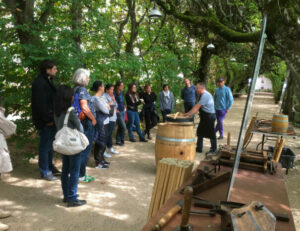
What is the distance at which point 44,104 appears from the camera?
15.3 ft

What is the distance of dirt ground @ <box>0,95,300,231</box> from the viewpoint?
3.58 meters

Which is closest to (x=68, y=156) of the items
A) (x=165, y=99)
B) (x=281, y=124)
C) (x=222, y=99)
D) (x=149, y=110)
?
(x=281, y=124)

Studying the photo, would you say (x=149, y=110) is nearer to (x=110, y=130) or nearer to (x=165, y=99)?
(x=165, y=99)

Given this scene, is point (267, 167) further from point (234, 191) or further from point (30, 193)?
point (30, 193)

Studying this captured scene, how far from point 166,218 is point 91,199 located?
2936mm

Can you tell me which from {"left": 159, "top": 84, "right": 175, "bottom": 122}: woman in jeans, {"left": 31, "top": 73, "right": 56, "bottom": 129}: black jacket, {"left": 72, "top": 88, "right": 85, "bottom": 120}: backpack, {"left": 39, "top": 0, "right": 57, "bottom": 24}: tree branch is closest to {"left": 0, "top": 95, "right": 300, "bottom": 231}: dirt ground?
{"left": 31, "top": 73, "right": 56, "bottom": 129}: black jacket

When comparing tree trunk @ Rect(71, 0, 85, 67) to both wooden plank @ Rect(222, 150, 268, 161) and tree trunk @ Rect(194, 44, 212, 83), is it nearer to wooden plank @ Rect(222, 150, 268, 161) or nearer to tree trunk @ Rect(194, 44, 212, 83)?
wooden plank @ Rect(222, 150, 268, 161)

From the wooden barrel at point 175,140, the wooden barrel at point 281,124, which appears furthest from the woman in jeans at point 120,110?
the wooden barrel at point 281,124

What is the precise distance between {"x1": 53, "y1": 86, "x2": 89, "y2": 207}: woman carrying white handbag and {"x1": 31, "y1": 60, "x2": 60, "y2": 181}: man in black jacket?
36.6 inches

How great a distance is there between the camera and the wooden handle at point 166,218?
157 centimetres

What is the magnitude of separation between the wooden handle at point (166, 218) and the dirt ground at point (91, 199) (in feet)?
6.49

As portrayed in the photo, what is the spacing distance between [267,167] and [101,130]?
3.61 m

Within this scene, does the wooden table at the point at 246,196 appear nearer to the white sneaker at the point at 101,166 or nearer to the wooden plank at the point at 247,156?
the wooden plank at the point at 247,156

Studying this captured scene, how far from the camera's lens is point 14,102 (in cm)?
514
